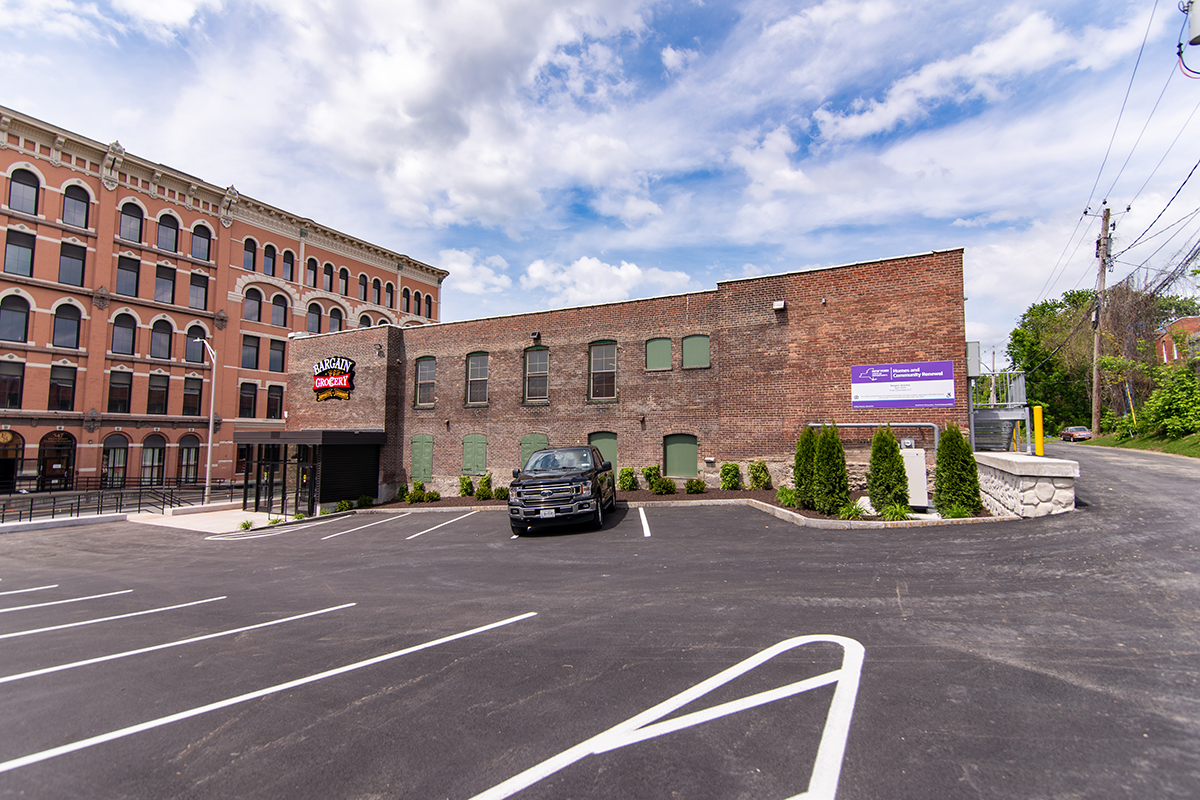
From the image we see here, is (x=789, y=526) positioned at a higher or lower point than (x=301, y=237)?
lower

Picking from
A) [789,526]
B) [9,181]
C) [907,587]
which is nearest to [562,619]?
[907,587]

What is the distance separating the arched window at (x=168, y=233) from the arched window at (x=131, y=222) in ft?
3.29

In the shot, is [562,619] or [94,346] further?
[94,346]

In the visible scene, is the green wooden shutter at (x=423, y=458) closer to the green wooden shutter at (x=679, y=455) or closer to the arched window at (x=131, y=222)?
the green wooden shutter at (x=679, y=455)

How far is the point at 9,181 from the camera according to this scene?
92.5 ft

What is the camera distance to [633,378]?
764 inches

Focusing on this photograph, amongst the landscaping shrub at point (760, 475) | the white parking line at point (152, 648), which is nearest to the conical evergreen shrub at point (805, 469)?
the landscaping shrub at point (760, 475)

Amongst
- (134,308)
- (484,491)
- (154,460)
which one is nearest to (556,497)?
(484,491)

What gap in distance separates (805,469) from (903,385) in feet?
13.8

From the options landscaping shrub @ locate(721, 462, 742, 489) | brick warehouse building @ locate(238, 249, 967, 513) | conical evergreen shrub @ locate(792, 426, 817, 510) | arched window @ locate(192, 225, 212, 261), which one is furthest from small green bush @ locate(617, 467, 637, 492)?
arched window @ locate(192, 225, 212, 261)

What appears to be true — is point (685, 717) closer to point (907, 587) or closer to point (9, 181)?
point (907, 587)

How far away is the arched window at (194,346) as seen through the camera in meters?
34.9

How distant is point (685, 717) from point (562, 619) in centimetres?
261

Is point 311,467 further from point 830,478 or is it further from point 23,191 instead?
point 23,191
